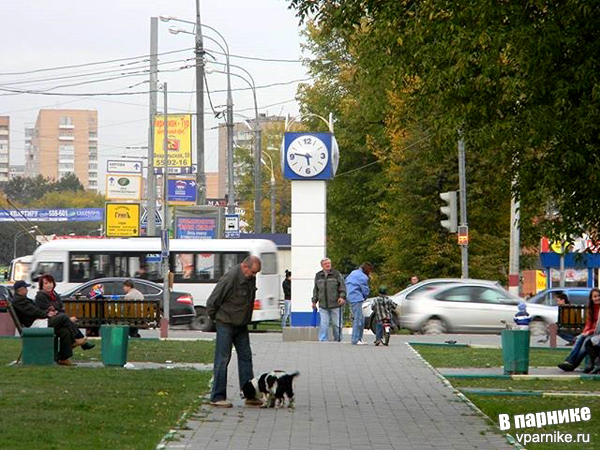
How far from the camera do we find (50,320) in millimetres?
21219

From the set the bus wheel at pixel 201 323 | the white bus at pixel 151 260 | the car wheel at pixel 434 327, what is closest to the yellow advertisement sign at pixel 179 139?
the white bus at pixel 151 260

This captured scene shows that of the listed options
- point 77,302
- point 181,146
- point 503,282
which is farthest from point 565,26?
point 181,146

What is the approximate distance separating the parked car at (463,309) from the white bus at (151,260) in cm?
732

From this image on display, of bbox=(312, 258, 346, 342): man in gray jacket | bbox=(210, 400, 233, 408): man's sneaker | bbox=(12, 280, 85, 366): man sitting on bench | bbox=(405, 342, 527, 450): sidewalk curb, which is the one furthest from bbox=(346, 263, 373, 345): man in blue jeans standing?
bbox=(210, 400, 233, 408): man's sneaker

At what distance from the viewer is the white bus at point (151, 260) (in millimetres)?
42812

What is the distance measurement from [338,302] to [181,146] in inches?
1068

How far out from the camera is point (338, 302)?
2891cm

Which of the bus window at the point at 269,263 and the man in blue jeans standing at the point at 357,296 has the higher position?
the bus window at the point at 269,263

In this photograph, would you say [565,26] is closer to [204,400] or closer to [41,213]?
[204,400]

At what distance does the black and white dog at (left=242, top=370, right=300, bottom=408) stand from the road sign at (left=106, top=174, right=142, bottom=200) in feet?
161

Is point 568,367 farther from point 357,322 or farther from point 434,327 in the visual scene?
point 434,327

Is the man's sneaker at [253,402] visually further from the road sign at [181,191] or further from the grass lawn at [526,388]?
the road sign at [181,191]

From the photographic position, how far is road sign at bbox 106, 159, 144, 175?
6412cm

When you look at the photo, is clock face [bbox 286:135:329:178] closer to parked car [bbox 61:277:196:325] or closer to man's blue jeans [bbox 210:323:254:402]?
parked car [bbox 61:277:196:325]
